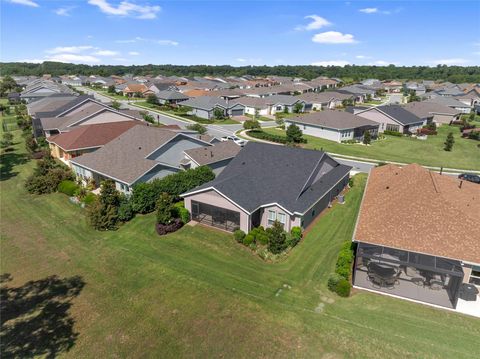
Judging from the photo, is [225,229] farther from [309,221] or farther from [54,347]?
[54,347]

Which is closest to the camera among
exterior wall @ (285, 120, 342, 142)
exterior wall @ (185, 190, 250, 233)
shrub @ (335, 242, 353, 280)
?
shrub @ (335, 242, 353, 280)

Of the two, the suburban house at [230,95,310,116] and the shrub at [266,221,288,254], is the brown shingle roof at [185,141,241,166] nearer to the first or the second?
Answer: the shrub at [266,221,288,254]

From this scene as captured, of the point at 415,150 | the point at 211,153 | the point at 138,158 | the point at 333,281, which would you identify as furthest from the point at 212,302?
the point at 415,150

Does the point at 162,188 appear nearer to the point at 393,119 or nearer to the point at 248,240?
the point at 248,240

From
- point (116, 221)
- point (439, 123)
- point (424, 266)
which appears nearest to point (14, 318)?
point (116, 221)

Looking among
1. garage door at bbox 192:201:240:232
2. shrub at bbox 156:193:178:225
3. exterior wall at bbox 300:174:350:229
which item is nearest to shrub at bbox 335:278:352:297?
exterior wall at bbox 300:174:350:229

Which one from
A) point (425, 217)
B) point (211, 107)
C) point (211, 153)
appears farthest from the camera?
point (211, 107)
